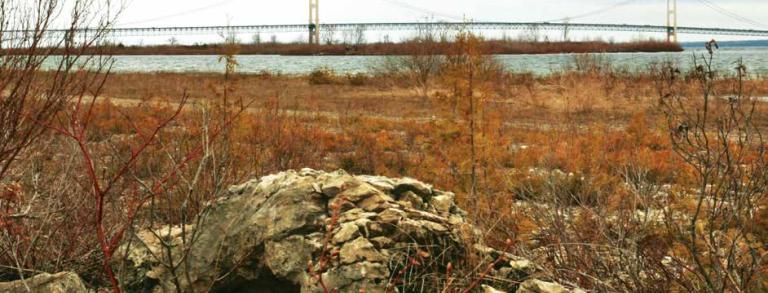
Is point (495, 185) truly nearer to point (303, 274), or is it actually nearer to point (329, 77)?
point (303, 274)

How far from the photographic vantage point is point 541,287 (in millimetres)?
2949

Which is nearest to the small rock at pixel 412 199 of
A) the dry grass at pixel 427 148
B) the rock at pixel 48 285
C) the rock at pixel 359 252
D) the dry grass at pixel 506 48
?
the dry grass at pixel 427 148

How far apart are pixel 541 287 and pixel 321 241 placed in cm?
99

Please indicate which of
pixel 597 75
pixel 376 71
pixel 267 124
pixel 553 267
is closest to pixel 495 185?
pixel 553 267

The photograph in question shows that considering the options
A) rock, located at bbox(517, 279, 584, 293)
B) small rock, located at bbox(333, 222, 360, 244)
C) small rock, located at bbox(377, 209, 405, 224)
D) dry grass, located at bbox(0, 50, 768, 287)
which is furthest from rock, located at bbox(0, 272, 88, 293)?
rock, located at bbox(517, 279, 584, 293)

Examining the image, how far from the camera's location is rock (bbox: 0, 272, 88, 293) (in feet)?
10.7

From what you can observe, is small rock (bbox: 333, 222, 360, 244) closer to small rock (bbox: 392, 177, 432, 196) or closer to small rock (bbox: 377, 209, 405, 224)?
small rock (bbox: 377, 209, 405, 224)

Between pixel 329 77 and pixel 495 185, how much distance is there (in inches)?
888

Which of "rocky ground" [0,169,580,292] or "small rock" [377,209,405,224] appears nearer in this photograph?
"rocky ground" [0,169,580,292]

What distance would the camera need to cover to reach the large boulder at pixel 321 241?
3.21m

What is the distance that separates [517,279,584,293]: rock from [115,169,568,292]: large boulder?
0.21 metres

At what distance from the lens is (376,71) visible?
3022cm

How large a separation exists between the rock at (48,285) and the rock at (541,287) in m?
1.95

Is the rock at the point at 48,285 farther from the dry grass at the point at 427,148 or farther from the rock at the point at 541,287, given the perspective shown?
the rock at the point at 541,287
